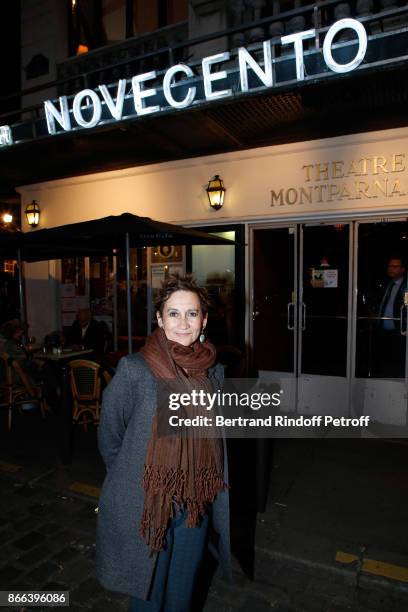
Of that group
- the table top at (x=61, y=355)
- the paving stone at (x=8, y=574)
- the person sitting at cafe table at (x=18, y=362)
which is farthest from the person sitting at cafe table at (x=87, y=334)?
the paving stone at (x=8, y=574)

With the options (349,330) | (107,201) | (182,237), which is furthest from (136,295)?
(349,330)

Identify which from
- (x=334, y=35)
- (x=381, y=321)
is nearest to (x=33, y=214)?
(x=334, y=35)

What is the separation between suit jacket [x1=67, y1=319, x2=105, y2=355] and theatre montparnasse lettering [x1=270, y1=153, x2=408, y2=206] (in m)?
3.81

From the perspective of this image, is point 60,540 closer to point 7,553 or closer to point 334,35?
point 7,553

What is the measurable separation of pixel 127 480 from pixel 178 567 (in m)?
0.54

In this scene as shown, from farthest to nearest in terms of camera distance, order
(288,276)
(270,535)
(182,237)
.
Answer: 1. (288,276)
2. (182,237)
3. (270,535)

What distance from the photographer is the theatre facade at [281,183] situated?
16.5ft

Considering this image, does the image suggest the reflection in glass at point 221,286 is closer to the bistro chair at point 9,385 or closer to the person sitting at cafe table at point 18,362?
the person sitting at cafe table at point 18,362

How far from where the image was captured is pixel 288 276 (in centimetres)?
675

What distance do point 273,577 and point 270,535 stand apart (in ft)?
1.61

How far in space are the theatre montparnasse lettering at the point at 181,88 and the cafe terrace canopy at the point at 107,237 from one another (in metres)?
1.51

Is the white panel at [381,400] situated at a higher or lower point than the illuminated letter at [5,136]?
lower

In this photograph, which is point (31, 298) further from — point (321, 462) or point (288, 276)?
point (321, 462)

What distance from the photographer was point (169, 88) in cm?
523
